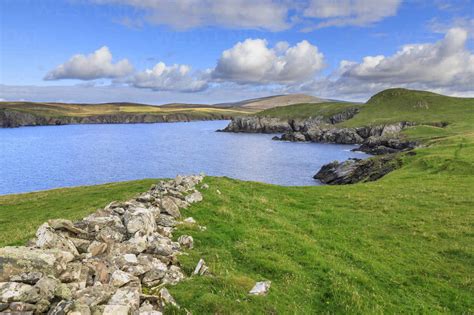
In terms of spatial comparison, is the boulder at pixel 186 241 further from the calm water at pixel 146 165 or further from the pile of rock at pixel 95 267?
the calm water at pixel 146 165

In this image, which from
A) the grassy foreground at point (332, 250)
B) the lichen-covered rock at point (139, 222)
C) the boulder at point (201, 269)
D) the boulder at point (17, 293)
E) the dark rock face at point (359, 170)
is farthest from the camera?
Result: the dark rock face at point (359, 170)

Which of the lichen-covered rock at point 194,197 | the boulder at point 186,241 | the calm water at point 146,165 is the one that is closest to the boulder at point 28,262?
the boulder at point 186,241

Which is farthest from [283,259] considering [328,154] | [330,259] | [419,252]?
[328,154]

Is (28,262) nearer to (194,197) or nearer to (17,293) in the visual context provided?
(17,293)

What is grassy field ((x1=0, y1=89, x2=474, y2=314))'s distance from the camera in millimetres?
13477

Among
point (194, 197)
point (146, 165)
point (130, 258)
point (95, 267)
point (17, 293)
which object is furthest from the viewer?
point (146, 165)

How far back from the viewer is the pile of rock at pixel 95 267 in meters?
9.92

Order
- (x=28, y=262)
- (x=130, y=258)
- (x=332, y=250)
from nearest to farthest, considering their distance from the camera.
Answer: (x=28, y=262) → (x=130, y=258) → (x=332, y=250)

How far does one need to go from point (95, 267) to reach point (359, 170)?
75927mm

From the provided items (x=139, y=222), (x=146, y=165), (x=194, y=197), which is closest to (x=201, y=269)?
(x=139, y=222)

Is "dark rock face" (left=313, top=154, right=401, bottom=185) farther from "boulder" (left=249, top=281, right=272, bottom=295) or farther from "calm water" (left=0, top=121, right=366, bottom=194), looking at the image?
Answer: "boulder" (left=249, top=281, right=272, bottom=295)

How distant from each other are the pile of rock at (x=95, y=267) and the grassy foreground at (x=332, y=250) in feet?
3.71

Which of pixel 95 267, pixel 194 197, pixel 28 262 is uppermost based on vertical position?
pixel 28 262

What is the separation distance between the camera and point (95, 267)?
12453mm
